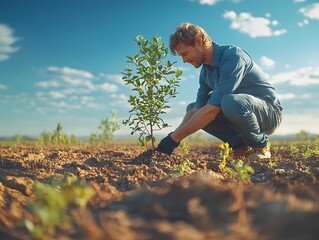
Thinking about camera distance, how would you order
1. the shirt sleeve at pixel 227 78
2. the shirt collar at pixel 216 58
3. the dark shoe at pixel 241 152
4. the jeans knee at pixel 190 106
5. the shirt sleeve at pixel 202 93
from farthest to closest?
the jeans knee at pixel 190 106 < the shirt sleeve at pixel 202 93 < the dark shoe at pixel 241 152 < the shirt collar at pixel 216 58 < the shirt sleeve at pixel 227 78

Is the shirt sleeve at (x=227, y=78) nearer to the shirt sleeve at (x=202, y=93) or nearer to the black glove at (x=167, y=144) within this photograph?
the black glove at (x=167, y=144)

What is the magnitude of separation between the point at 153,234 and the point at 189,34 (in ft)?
12.7

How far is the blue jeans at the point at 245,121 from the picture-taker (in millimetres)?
4969

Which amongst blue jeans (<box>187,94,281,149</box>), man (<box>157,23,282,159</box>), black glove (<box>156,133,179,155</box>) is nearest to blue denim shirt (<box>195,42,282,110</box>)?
man (<box>157,23,282,159</box>)

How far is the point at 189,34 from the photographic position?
4.90m

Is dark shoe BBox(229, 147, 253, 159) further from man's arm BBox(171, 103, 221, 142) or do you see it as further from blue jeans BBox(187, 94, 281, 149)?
man's arm BBox(171, 103, 221, 142)

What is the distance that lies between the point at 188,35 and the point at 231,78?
2.52 feet

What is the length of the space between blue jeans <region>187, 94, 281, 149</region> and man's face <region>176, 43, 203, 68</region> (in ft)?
2.07

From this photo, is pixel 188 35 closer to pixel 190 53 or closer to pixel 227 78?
pixel 190 53

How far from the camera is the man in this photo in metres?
4.81

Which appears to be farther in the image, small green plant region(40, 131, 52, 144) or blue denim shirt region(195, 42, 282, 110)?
small green plant region(40, 131, 52, 144)

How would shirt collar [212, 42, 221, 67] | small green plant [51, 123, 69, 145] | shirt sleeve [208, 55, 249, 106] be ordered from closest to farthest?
shirt sleeve [208, 55, 249, 106]
shirt collar [212, 42, 221, 67]
small green plant [51, 123, 69, 145]

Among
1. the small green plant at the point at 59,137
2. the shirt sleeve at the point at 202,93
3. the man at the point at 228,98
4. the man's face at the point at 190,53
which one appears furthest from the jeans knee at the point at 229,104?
the small green plant at the point at 59,137

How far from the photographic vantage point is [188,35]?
193 inches
